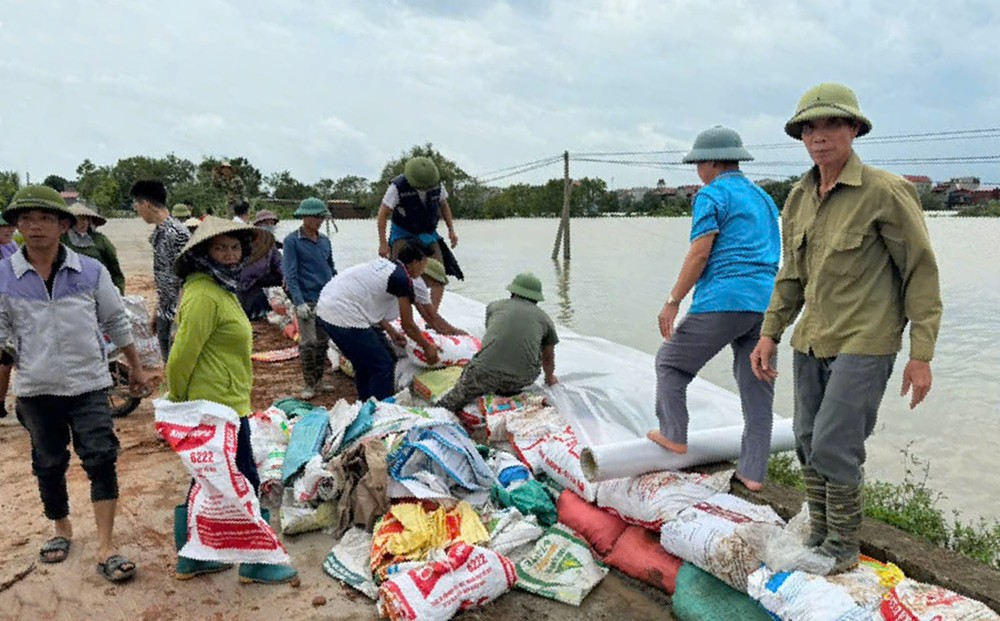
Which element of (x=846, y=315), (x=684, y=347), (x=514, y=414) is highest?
(x=846, y=315)

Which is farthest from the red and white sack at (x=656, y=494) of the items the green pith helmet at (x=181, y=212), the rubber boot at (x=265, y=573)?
the green pith helmet at (x=181, y=212)

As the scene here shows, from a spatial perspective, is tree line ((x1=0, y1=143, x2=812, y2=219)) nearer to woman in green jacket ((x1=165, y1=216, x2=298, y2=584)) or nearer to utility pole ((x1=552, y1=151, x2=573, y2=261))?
utility pole ((x1=552, y1=151, x2=573, y2=261))

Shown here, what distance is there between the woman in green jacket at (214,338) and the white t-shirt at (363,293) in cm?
155

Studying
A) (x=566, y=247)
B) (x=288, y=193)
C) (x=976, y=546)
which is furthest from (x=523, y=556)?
(x=288, y=193)

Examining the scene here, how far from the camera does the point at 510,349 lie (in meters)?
4.00

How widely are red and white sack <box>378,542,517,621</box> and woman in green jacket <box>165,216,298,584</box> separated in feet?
1.90

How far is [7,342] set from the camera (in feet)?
8.61

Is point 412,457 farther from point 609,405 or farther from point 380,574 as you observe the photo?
point 609,405

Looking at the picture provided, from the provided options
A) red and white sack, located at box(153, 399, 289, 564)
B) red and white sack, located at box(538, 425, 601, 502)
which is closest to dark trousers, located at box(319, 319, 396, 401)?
red and white sack, located at box(538, 425, 601, 502)

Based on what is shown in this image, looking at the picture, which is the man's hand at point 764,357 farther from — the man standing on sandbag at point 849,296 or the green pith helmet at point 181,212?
the green pith helmet at point 181,212

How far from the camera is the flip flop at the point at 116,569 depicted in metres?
2.64

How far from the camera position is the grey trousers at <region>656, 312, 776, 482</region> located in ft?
8.97

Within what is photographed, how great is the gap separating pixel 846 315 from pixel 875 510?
150cm

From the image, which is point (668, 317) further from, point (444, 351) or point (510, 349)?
point (444, 351)
